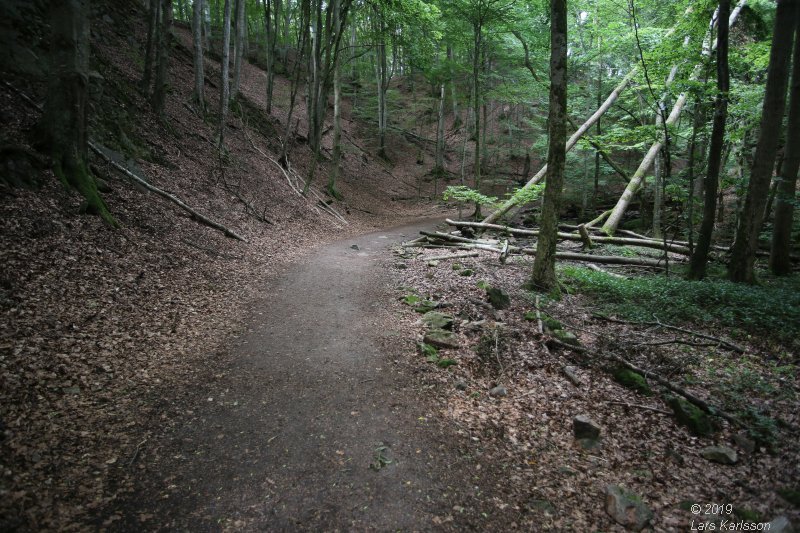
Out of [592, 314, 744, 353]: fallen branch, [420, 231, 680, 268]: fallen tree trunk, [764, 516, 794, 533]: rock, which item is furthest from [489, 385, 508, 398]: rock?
[420, 231, 680, 268]: fallen tree trunk

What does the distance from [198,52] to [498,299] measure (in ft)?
51.3

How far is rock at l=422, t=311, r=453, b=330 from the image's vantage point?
704 centimetres

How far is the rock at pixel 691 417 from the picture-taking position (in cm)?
440

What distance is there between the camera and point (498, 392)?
17.3 ft

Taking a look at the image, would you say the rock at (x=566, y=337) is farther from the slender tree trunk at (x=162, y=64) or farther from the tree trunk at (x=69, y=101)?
the slender tree trunk at (x=162, y=64)

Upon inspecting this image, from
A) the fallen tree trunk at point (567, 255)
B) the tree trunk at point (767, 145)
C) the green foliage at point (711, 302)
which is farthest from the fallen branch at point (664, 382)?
the fallen tree trunk at point (567, 255)

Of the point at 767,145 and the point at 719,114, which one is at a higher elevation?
the point at 719,114

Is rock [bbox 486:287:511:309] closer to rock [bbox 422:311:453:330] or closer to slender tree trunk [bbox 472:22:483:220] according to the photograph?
rock [bbox 422:311:453:330]

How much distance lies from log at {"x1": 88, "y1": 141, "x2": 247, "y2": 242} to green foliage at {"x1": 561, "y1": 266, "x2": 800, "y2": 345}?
9.61 metres

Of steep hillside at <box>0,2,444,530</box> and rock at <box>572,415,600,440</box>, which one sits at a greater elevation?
steep hillside at <box>0,2,444,530</box>

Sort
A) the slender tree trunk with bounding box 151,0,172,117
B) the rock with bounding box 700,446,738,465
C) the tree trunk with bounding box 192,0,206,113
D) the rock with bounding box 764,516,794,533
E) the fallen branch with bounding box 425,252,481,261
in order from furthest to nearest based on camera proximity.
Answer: the tree trunk with bounding box 192,0,206,113 < the slender tree trunk with bounding box 151,0,172,117 < the fallen branch with bounding box 425,252,481,261 < the rock with bounding box 700,446,738,465 < the rock with bounding box 764,516,794,533

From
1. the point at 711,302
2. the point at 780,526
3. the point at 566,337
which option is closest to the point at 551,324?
the point at 566,337

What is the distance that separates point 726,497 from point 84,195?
423 inches

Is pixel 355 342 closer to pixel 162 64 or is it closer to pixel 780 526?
pixel 780 526
